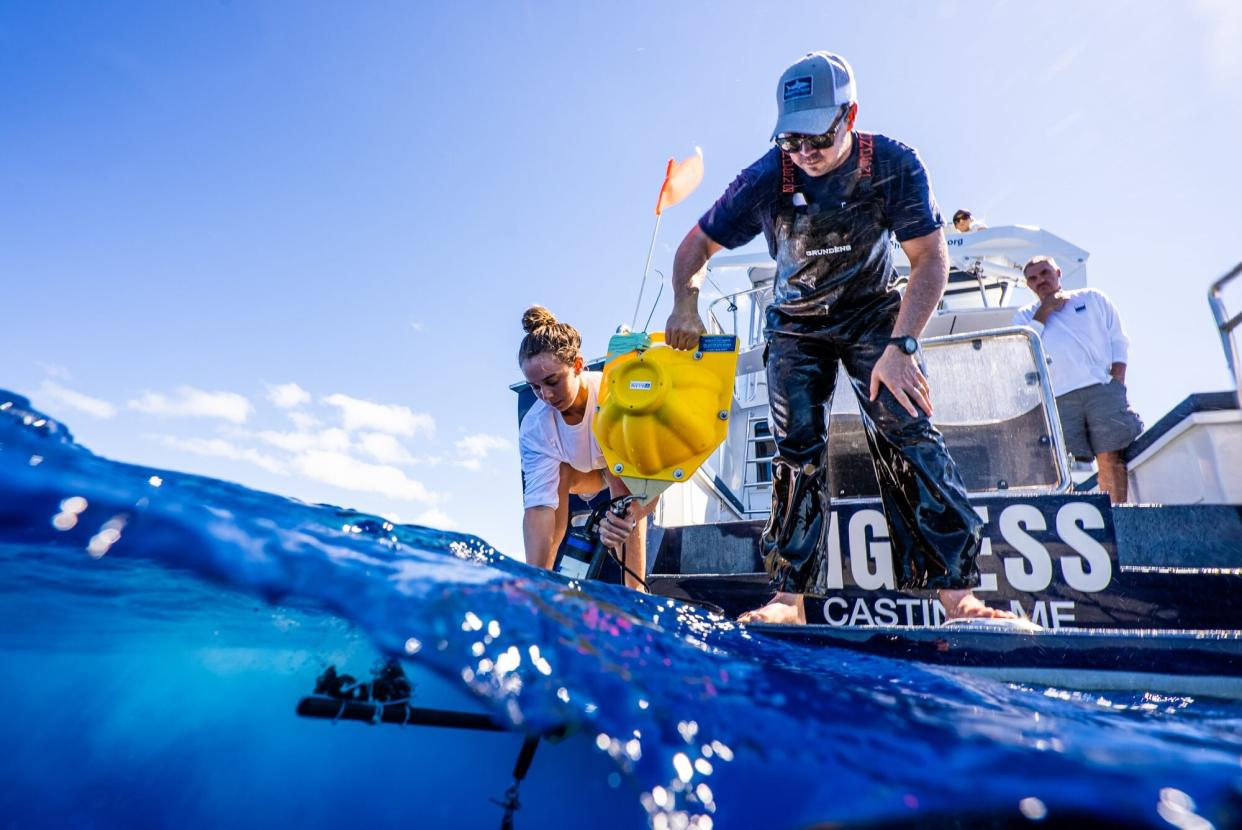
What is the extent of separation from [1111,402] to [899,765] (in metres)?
4.89

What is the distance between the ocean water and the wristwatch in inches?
44.0

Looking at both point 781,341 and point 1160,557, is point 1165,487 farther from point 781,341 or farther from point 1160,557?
point 781,341

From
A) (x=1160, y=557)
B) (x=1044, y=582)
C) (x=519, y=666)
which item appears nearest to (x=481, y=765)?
(x=519, y=666)

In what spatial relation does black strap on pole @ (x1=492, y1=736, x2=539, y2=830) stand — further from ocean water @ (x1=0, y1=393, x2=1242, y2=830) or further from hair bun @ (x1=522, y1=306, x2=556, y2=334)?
hair bun @ (x1=522, y1=306, x2=556, y2=334)

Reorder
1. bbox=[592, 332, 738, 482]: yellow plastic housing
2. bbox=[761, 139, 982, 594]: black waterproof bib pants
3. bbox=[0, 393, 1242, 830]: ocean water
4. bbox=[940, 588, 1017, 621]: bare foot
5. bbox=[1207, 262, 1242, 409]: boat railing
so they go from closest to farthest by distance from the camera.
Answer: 1. bbox=[0, 393, 1242, 830]: ocean water
2. bbox=[940, 588, 1017, 621]: bare foot
3. bbox=[761, 139, 982, 594]: black waterproof bib pants
4. bbox=[592, 332, 738, 482]: yellow plastic housing
5. bbox=[1207, 262, 1242, 409]: boat railing

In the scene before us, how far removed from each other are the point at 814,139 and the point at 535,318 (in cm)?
166

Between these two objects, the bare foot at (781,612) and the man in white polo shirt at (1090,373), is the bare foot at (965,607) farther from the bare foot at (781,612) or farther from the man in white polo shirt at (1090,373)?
the man in white polo shirt at (1090,373)

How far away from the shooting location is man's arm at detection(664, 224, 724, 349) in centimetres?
267

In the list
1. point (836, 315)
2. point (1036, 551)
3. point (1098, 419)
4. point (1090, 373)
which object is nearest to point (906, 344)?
point (836, 315)

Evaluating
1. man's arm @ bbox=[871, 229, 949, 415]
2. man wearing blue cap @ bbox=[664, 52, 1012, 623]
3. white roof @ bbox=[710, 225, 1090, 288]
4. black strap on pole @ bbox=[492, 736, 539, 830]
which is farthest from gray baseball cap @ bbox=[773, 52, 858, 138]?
white roof @ bbox=[710, 225, 1090, 288]

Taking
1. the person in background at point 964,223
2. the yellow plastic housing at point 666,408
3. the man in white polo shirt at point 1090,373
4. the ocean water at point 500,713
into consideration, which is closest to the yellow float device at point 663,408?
the yellow plastic housing at point 666,408

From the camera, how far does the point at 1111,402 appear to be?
4688 mm

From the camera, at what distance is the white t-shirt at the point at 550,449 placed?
11.5 ft

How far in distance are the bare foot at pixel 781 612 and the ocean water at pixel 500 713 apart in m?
0.65
